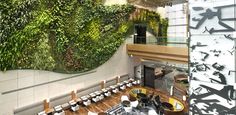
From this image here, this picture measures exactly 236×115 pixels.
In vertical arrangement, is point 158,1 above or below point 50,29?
above

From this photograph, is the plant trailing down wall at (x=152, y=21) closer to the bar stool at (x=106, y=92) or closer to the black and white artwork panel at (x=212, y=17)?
the bar stool at (x=106, y=92)

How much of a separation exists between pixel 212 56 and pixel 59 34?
269 inches

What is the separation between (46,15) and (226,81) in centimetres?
703

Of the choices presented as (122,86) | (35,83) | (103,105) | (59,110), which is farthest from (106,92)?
(35,83)

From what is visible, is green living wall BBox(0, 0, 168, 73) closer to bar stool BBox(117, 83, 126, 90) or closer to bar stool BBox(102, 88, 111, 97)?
bar stool BBox(102, 88, 111, 97)

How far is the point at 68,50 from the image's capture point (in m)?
8.45

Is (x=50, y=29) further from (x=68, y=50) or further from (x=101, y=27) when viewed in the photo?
(x=101, y=27)

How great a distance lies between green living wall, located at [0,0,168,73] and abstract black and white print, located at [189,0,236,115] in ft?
20.6

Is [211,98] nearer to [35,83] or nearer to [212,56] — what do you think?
[212,56]

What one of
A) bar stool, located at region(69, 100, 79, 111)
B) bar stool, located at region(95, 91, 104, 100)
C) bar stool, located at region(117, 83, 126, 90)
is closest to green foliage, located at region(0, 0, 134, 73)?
bar stool, located at region(95, 91, 104, 100)

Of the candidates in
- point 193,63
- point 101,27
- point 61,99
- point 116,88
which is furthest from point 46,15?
point 193,63

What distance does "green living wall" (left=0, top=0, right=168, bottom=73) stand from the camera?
661cm

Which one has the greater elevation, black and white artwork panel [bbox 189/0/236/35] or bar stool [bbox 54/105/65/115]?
black and white artwork panel [bbox 189/0/236/35]

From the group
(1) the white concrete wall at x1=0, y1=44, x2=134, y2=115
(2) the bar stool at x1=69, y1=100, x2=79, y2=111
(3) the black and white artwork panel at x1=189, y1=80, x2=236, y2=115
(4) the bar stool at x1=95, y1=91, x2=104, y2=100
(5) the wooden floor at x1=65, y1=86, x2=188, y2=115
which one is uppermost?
(3) the black and white artwork panel at x1=189, y1=80, x2=236, y2=115
